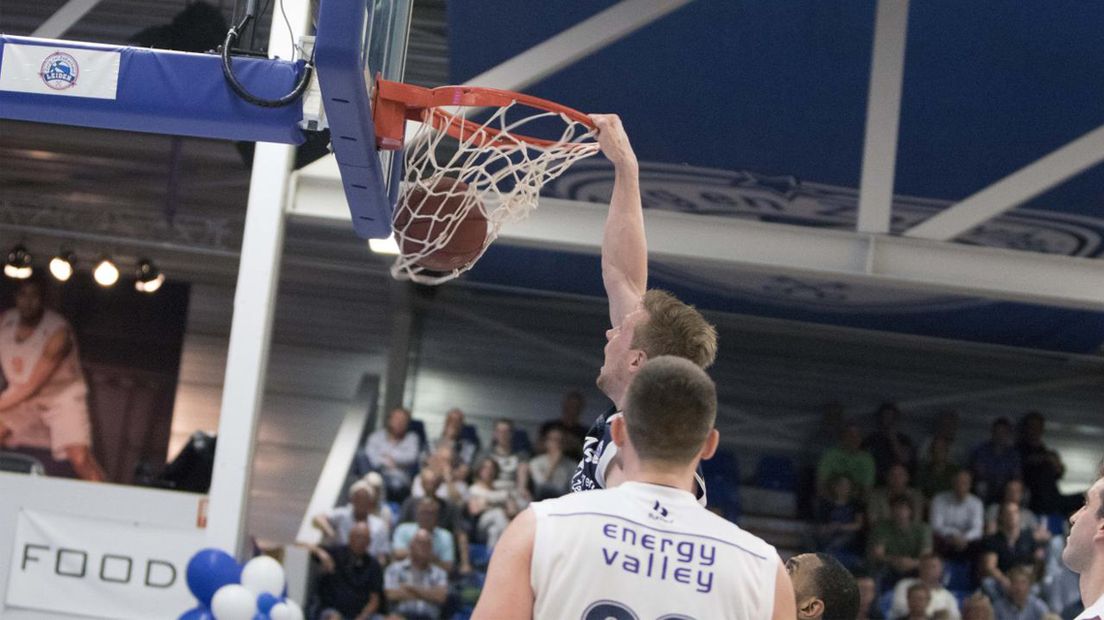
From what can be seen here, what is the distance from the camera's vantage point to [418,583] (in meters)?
10.9

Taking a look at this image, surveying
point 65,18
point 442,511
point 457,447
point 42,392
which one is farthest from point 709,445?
point 42,392

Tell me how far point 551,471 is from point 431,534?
60.2 inches

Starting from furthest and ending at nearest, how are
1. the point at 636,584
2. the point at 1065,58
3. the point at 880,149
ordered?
the point at 880,149, the point at 1065,58, the point at 636,584

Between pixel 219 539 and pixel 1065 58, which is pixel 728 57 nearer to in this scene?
pixel 1065 58

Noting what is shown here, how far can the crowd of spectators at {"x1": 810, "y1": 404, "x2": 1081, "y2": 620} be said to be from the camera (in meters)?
11.4

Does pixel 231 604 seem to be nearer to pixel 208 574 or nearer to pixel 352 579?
pixel 208 574

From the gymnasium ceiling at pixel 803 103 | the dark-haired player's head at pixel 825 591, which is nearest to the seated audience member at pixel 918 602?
the gymnasium ceiling at pixel 803 103

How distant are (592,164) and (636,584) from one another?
291 inches

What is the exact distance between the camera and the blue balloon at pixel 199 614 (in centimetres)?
817

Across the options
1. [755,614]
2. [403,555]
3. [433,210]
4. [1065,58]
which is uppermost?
[1065,58]

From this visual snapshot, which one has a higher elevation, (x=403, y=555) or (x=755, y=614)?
(x=755, y=614)

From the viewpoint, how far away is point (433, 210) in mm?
5102

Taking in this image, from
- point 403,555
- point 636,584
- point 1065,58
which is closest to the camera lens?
point 636,584

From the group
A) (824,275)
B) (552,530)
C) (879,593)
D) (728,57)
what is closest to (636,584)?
(552,530)
